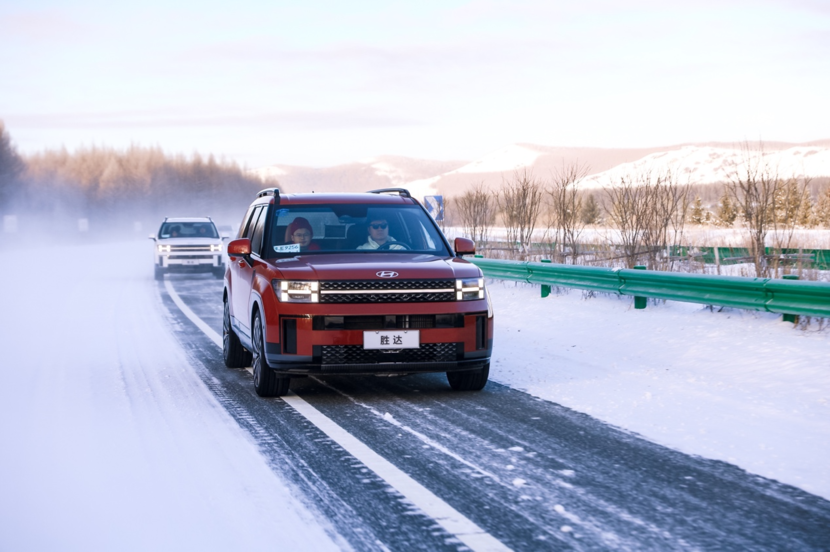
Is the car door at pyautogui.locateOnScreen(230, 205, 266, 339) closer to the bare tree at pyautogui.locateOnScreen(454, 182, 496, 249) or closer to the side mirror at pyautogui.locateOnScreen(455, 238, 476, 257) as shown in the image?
the side mirror at pyautogui.locateOnScreen(455, 238, 476, 257)

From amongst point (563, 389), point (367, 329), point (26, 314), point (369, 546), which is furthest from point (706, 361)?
point (26, 314)

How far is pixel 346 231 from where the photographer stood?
8.62 m

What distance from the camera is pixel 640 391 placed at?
8102 mm

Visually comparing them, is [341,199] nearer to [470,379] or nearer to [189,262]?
[470,379]

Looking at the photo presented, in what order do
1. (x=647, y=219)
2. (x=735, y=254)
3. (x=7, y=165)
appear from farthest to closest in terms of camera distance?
(x=7, y=165) → (x=735, y=254) → (x=647, y=219)

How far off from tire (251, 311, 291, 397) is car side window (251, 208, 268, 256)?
37.8 inches

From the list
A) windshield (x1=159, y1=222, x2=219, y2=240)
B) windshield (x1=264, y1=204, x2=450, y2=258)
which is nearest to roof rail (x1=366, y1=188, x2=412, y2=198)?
windshield (x1=264, y1=204, x2=450, y2=258)

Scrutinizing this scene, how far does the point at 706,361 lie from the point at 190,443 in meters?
5.82

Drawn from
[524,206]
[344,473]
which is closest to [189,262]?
[524,206]

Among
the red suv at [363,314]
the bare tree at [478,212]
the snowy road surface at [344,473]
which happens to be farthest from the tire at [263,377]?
the bare tree at [478,212]

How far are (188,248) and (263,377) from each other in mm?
17739

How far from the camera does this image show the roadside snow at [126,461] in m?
4.29

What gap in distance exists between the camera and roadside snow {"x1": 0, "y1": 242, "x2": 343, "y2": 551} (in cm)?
429

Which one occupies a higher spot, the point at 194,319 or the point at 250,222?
the point at 250,222
